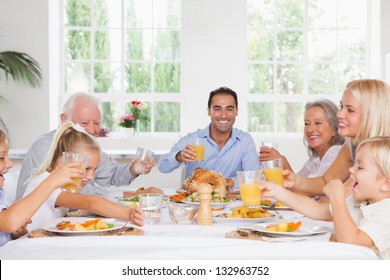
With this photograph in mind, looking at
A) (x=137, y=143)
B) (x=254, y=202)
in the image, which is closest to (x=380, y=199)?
(x=254, y=202)

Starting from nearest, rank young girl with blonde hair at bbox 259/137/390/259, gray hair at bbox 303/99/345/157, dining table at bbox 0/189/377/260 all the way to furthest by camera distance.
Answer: dining table at bbox 0/189/377/260
young girl with blonde hair at bbox 259/137/390/259
gray hair at bbox 303/99/345/157

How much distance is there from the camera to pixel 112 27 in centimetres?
661

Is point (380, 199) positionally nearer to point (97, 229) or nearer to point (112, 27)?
point (97, 229)

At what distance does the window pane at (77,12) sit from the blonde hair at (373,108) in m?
4.85

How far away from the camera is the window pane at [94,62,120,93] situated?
21.6 ft

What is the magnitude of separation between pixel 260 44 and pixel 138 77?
145 cm

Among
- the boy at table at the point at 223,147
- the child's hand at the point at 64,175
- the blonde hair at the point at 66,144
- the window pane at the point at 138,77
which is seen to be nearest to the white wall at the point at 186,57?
the window pane at the point at 138,77

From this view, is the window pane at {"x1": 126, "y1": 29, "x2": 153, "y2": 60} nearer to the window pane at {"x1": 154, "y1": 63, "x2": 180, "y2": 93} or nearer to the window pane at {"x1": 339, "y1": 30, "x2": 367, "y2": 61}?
the window pane at {"x1": 154, "y1": 63, "x2": 180, "y2": 93}

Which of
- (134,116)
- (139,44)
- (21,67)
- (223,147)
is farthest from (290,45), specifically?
(223,147)

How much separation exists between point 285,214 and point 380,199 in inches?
21.9

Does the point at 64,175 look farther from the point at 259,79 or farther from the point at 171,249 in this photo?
the point at 259,79

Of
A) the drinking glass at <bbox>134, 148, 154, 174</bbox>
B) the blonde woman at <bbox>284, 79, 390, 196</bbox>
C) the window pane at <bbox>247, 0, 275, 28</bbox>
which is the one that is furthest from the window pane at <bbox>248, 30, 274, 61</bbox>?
the blonde woman at <bbox>284, 79, 390, 196</bbox>

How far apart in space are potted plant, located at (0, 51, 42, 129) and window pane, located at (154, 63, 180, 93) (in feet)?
4.34

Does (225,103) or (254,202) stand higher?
(225,103)
